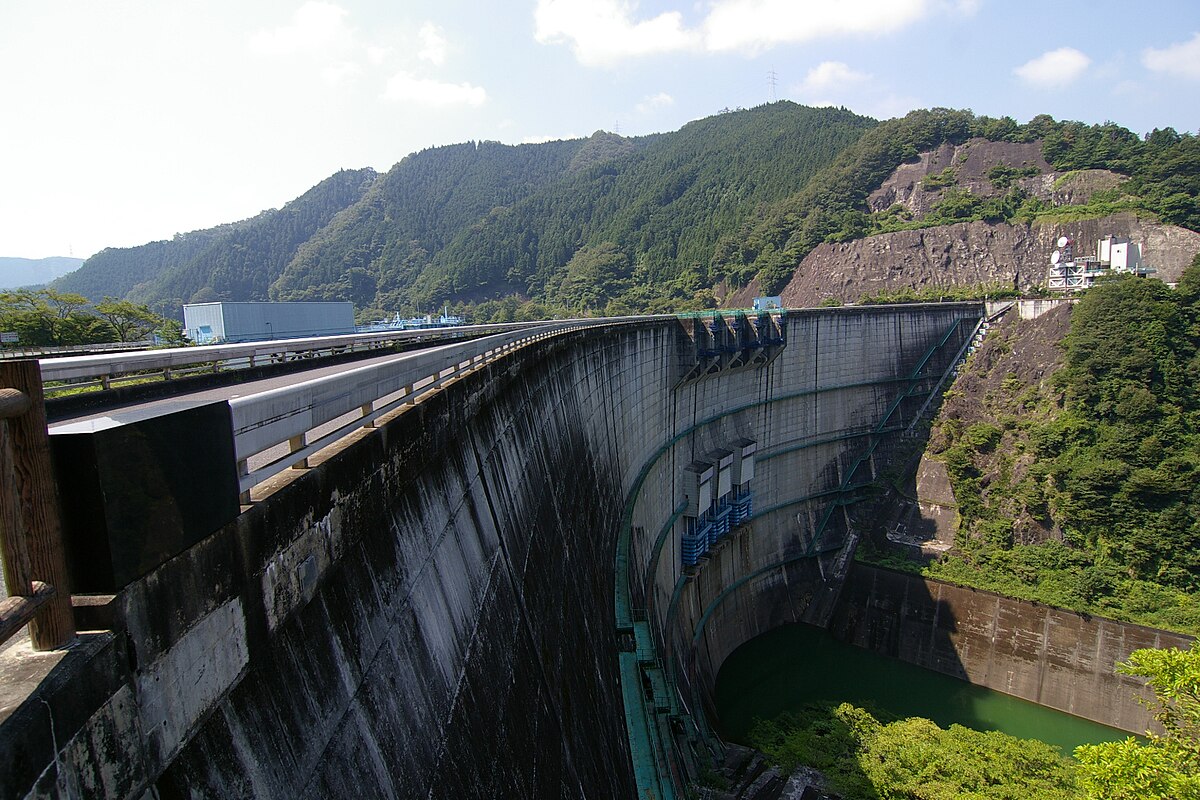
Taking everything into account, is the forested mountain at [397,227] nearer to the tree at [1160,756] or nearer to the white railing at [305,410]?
the tree at [1160,756]

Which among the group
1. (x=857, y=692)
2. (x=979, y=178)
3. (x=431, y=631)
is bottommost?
(x=857, y=692)

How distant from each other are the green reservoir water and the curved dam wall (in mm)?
7789

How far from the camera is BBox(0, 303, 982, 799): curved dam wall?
259 cm

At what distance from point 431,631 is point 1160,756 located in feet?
55.8

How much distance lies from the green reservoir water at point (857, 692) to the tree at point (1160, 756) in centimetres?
985

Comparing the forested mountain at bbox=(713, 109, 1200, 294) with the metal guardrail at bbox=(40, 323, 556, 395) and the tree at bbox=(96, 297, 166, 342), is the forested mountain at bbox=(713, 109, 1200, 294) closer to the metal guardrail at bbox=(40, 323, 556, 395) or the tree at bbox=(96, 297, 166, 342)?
the tree at bbox=(96, 297, 166, 342)

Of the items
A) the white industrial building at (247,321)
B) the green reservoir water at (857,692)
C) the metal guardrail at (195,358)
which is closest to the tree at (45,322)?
the white industrial building at (247,321)

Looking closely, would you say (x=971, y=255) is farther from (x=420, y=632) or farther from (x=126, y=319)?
(x=420, y=632)

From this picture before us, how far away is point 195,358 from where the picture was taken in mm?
7941

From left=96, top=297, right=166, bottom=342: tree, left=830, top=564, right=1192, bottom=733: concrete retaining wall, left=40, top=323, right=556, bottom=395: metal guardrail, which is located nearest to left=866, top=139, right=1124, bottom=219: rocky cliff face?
left=830, top=564, right=1192, bottom=733: concrete retaining wall

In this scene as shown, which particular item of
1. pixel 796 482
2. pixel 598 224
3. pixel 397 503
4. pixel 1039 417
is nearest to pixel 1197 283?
pixel 1039 417

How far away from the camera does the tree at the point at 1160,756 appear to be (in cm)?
1408

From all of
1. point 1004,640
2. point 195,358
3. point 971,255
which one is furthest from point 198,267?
point 195,358

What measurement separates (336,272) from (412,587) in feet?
526
